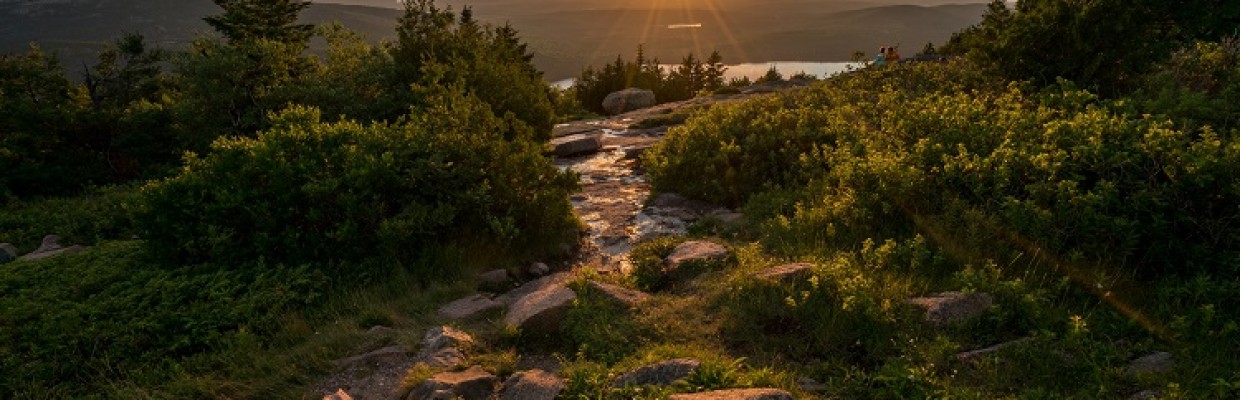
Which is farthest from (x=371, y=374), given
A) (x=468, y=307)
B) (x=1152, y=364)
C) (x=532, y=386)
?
(x=1152, y=364)

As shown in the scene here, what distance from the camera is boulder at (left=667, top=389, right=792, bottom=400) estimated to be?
5273mm

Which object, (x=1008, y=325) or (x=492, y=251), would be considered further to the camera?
(x=492, y=251)

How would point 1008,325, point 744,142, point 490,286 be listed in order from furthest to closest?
1. point 744,142
2. point 490,286
3. point 1008,325

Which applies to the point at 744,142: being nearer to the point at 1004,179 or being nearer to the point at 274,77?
the point at 1004,179

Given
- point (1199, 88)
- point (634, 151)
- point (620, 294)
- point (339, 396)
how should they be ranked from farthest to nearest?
point (634, 151) → point (1199, 88) → point (620, 294) → point (339, 396)

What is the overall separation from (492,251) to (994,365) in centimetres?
739

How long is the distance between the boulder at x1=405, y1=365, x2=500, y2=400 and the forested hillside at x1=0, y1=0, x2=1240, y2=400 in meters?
0.03

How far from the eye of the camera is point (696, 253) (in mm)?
9641

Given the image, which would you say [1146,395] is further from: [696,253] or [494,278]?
[494,278]

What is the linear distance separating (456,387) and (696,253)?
4488 mm

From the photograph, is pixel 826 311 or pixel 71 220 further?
pixel 71 220

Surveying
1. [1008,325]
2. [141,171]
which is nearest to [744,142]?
[1008,325]

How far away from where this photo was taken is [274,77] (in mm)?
23141

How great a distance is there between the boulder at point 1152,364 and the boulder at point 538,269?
762cm
